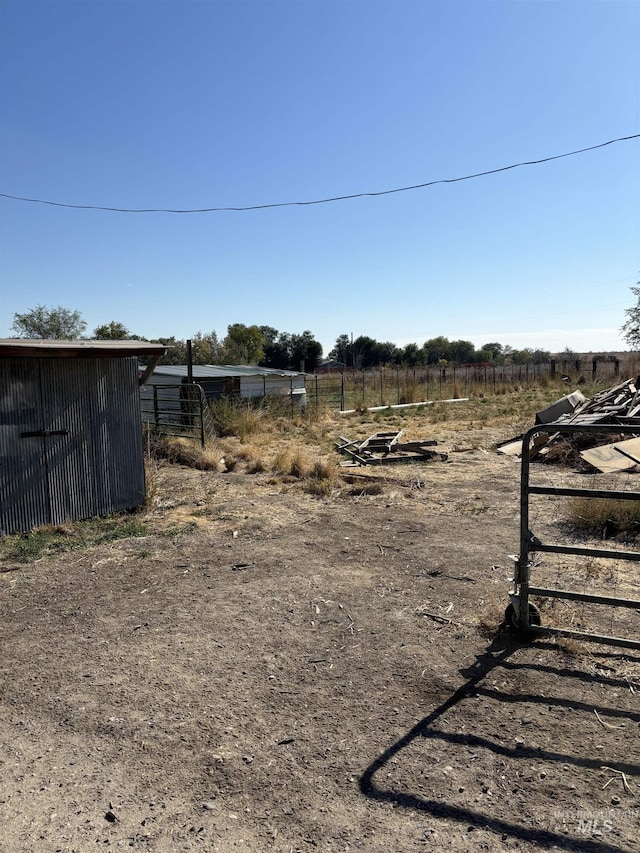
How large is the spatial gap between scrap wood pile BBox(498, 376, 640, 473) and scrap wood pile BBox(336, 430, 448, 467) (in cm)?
211

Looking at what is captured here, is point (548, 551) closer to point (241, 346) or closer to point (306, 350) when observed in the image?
point (241, 346)

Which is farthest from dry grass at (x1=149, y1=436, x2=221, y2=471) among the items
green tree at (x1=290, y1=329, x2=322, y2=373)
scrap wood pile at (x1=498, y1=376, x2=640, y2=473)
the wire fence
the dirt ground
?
green tree at (x1=290, y1=329, x2=322, y2=373)

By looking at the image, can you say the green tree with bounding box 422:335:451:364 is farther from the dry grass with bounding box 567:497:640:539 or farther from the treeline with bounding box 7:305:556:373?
the dry grass with bounding box 567:497:640:539

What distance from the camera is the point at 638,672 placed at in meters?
3.84

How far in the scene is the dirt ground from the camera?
2613 mm

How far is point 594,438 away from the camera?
1350 centimetres

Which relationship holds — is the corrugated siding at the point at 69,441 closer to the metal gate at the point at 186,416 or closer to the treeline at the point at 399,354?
the metal gate at the point at 186,416

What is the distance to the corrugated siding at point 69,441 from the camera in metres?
7.37

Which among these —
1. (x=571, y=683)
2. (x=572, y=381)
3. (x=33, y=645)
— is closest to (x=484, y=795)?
(x=571, y=683)

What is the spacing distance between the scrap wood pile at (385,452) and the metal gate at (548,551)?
8.41m

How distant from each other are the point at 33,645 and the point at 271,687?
1.97m

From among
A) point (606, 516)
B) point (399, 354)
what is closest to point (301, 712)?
point (606, 516)

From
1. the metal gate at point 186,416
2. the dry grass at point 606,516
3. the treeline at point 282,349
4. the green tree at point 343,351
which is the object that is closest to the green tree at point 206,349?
the treeline at point 282,349

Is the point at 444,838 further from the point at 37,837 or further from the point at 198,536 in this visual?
the point at 198,536
